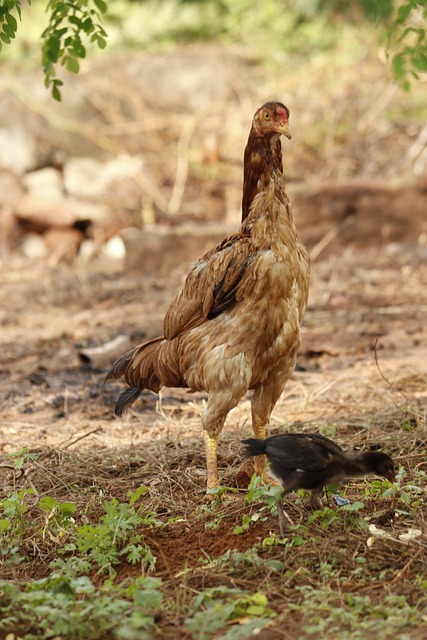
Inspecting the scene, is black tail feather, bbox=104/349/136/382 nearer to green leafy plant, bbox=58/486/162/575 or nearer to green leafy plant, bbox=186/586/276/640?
green leafy plant, bbox=58/486/162/575

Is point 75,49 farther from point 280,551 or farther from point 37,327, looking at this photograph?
point 37,327

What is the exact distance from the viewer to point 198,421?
6.21 metres

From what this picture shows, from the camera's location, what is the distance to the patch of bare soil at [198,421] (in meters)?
3.62

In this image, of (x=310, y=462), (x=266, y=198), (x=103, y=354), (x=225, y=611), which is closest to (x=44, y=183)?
(x=103, y=354)

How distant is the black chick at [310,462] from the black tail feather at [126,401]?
1470 millimetres

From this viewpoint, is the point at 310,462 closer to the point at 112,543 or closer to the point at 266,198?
the point at 112,543

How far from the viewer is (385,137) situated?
1592cm

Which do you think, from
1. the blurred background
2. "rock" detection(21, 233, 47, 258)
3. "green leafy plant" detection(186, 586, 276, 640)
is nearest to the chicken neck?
"green leafy plant" detection(186, 586, 276, 640)

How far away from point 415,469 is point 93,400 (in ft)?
9.93

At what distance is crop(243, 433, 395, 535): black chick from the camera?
147 inches

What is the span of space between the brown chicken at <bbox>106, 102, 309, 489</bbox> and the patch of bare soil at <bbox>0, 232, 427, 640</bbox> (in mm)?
543

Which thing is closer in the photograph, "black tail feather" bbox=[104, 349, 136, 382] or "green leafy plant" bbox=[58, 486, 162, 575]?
"green leafy plant" bbox=[58, 486, 162, 575]

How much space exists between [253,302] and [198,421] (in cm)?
194

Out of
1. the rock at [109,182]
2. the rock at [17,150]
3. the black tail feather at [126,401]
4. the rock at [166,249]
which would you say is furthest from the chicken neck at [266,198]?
the rock at [17,150]
